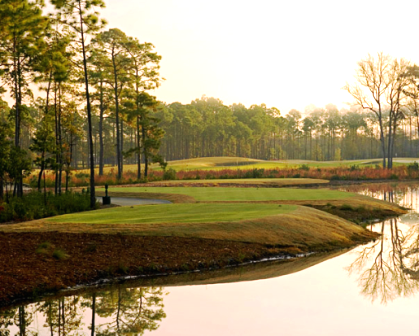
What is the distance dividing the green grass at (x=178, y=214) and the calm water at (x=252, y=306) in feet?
17.5

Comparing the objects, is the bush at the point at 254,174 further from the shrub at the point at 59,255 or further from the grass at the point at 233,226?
the shrub at the point at 59,255

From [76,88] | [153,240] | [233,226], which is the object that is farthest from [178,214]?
[76,88]

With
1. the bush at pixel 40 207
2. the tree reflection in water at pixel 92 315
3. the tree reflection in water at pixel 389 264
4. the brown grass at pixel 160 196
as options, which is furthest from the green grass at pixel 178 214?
the tree reflection in water at pixel 92 315

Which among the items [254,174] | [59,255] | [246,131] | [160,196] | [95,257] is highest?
[246,131]

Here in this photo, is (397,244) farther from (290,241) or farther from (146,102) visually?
(146,102)

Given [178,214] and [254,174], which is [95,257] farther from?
[254,174]

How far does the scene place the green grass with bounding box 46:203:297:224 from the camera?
2216cm

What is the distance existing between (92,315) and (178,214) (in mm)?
12182

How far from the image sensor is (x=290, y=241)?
833 inches

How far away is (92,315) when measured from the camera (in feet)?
39.6

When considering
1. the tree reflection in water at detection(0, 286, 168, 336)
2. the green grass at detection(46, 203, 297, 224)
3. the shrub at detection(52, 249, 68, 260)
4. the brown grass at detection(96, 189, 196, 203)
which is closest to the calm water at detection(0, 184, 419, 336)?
the tree reflection in water at detection(0, 286, 168, 336)

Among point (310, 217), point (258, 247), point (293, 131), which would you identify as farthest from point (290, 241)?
point (293, 131)

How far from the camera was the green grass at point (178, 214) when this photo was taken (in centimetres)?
2216

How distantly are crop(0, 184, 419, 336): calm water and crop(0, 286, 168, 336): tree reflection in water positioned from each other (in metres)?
0.02
